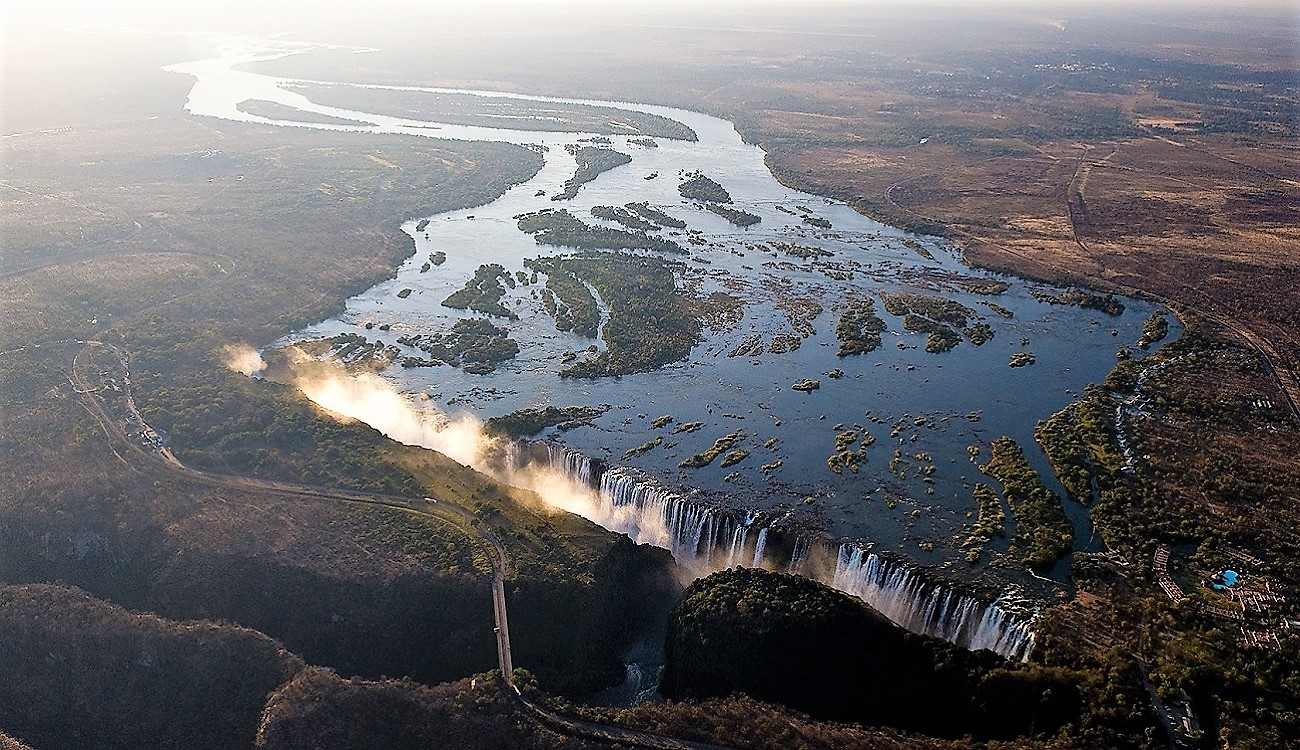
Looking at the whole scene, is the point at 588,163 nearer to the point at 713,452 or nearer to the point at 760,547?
the point at 713,452

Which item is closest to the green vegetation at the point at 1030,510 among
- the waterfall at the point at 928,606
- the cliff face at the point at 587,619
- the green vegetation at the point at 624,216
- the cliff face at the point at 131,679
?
the waterfall at the point at 928,606

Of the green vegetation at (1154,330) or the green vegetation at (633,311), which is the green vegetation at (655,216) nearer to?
the green vegetation at (633,311)

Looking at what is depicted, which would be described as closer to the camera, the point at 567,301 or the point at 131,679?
A: the point at 131,679

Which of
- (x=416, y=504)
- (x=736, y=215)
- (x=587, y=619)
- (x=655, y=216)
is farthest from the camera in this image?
(x=655, y=216)

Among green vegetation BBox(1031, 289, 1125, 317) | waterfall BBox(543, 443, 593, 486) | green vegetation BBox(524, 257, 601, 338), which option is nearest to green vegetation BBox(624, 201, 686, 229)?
green vegetation BBox(524, 257, 601, 338)

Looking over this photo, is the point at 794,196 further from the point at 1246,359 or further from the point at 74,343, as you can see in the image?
the point at 74,343

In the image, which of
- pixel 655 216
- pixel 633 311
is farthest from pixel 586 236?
pixel 633 311

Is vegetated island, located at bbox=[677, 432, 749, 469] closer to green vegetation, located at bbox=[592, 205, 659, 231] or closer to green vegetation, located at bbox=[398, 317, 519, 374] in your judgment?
green vegetation, located at bbox=[398, 317, 519, 374]

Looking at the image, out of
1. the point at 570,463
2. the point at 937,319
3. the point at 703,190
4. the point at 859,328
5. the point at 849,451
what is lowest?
the point at 570,463
